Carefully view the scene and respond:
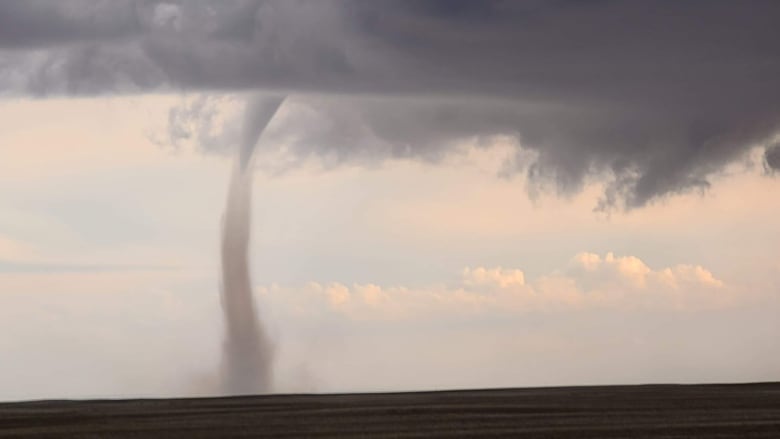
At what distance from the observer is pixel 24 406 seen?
88.5 meters

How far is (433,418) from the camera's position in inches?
2498

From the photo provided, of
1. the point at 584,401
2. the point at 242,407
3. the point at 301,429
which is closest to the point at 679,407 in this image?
the point at 584,401

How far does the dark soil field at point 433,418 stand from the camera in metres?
52.6

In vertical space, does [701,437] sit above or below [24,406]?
below

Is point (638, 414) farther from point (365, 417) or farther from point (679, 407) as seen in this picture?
point (365, 417)

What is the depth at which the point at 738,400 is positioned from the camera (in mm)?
77000

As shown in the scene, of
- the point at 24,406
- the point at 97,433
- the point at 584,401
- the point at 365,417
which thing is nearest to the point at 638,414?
the point at 365,417

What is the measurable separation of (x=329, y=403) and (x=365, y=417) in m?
20.7

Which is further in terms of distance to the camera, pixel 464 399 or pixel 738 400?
pixel 464 399

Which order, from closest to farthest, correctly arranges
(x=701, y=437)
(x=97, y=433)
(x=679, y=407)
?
(x=701, y=437) < (x=97, y=433) < (x=679, y=407)

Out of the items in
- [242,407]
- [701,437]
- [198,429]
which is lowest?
[701,437]

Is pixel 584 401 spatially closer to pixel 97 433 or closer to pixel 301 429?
pixel 301 429

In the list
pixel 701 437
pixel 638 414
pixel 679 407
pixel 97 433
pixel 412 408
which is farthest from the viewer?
pixel 412 408

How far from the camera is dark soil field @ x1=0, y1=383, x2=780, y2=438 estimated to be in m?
52.6
